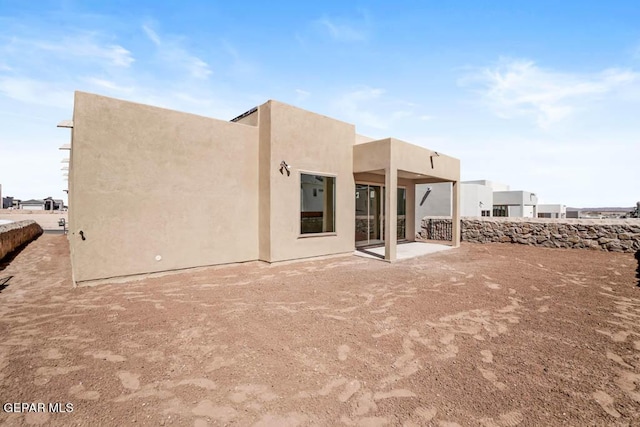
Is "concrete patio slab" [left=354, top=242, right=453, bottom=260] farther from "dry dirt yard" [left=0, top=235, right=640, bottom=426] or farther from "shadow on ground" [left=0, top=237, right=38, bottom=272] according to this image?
"shadow on ground" [left=0, top=237, right=38, bottom=272]

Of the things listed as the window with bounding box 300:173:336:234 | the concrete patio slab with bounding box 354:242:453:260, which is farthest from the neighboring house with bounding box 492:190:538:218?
the window with bounding box 300:173:336:234

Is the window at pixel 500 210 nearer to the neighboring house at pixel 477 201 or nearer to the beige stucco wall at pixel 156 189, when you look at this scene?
the neighboring house at pixel 477 201

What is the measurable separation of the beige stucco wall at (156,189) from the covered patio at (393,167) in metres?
3.51

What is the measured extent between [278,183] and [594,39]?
9273mm

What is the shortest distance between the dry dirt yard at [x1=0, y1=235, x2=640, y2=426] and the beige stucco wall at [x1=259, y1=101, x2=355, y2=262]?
2.05 m

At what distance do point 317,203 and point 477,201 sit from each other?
67.6 ft

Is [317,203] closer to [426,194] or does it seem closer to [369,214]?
[369,214]

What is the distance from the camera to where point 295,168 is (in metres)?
8.34

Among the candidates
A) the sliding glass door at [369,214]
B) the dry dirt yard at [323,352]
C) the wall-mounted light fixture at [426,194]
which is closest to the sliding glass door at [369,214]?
the sliding glass door at [369,214]

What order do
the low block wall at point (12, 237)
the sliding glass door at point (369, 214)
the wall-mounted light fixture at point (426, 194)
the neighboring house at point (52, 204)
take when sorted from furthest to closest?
1. the neighboring house at point (52, 204)
2. the wall-mounted light fixture at point (426, 194)
3. the sliding glass door at point (369, 214)
4. the low block wall at point (12, 237)

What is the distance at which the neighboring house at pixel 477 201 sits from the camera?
766 inches
